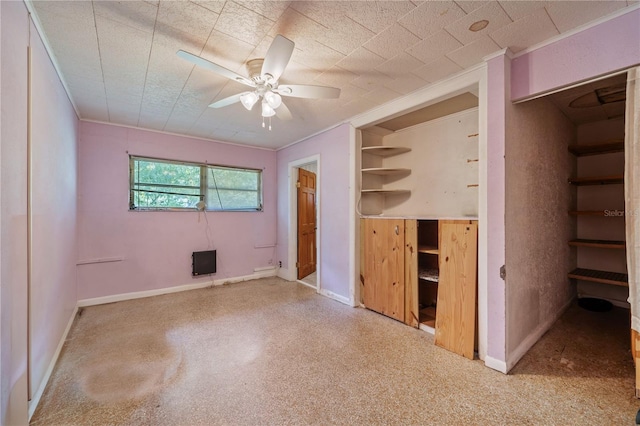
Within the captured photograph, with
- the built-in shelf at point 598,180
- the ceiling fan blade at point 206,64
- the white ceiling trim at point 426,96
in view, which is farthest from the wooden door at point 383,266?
the built-in shelf at point 598,180

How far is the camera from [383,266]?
3.05 m

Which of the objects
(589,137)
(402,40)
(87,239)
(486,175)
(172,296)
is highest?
(402,40)

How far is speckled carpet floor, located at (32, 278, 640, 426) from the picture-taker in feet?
5.00

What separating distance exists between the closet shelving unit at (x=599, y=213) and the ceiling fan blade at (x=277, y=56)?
3.58 metres

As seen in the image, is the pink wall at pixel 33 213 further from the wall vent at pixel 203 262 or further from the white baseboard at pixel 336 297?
the white baseboard at pixel 336 297

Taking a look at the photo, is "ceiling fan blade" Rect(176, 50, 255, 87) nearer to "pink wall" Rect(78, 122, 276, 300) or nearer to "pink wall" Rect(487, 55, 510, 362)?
"pink wall" Rect(487, 55, 510, 362)

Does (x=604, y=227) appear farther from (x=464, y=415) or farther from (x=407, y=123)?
(x=464, y=415)

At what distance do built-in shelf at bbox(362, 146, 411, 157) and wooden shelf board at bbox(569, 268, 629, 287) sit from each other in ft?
8.10

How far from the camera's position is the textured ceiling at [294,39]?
1510 millimetres

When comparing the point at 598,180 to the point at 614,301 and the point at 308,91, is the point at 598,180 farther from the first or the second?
the point at 308,91

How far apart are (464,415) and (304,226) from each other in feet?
11.8

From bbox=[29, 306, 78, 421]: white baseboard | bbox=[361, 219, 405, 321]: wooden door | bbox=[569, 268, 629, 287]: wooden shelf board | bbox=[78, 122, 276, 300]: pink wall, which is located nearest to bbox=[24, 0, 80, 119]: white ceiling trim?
bbox=[78, 122, 276, 300]: pink wall

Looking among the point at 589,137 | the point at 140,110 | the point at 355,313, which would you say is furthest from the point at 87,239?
the point at 589,137

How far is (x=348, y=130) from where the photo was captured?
11.1ft
